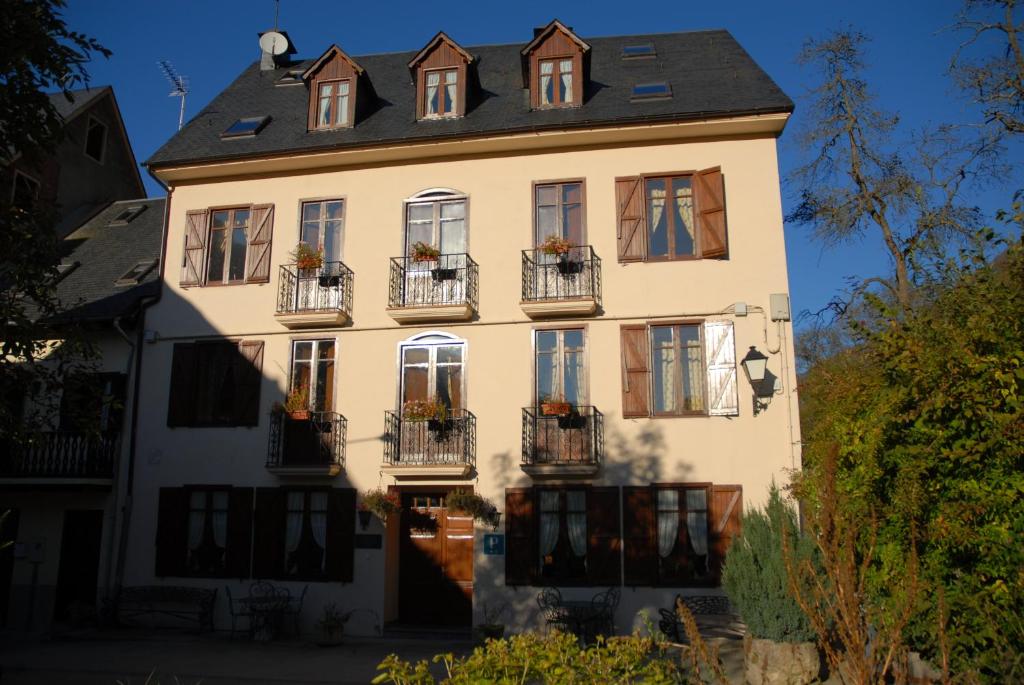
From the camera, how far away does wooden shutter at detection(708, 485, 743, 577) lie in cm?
1348

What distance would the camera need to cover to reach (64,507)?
16.5 m

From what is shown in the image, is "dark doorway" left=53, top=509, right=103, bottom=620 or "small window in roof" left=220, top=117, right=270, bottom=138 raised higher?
"small window in roof" left=220, top=117, right=270, bottom=138

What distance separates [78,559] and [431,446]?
25.6 ft

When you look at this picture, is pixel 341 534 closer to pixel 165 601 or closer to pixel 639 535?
pixel 165 601

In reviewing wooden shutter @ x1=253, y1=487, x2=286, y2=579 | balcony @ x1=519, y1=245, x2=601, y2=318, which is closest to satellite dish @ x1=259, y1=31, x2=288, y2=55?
balcony @ x1=519, y1=245, x2=601, y2=318

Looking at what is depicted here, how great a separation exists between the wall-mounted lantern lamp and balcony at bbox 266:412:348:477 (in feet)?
24.2

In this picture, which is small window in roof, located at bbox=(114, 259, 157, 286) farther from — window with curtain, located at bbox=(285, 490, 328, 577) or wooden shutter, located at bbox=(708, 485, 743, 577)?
wooden shutter, located at bbox=(708, 485, 743, 577)

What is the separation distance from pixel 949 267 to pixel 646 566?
785 cm

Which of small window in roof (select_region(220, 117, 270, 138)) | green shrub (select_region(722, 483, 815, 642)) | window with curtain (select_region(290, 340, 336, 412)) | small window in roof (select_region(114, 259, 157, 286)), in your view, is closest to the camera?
green shrub (select_region(722, 483, 815, 642))

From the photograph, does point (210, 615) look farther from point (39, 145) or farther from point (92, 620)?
point (39, 145)

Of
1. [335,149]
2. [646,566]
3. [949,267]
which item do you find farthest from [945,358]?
[335,149]

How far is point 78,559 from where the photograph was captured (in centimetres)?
1638

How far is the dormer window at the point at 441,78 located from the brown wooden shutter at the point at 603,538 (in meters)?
8.23

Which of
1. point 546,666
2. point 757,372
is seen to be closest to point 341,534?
point 757,372
